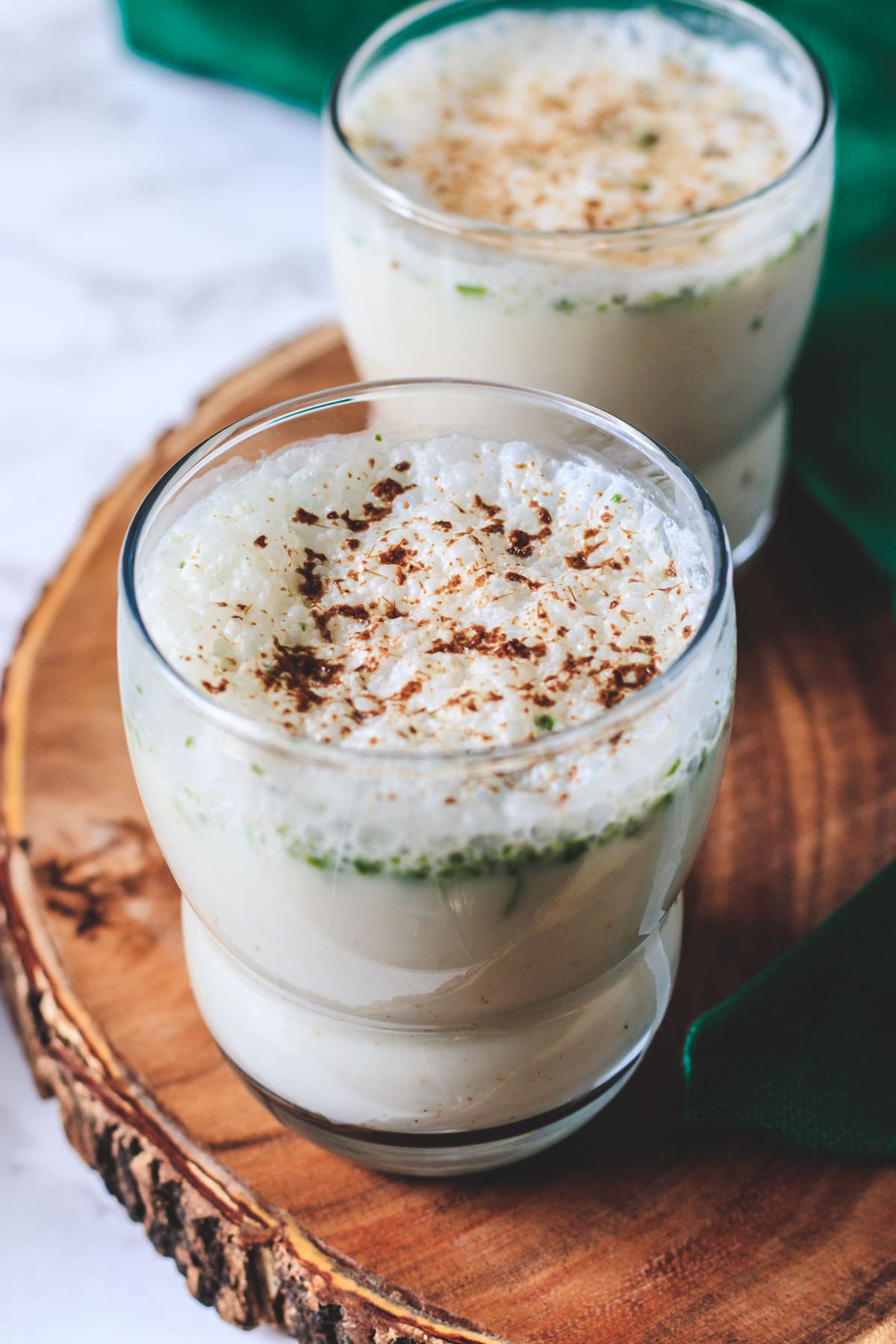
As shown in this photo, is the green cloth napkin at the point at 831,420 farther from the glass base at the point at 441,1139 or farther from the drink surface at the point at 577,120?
the drink surface at the point at 577,120

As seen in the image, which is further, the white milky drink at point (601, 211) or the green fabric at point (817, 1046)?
the white milky drink at point (601, 211)

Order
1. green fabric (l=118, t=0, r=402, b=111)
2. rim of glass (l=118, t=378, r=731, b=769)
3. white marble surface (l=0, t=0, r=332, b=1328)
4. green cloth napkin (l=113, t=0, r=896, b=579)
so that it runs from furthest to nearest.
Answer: green fabric (l=118, t=0, r=402, b=111)
white marble surface (l=0, t=0, r=332, b=1328)
green cloth napkin (l=113, t=0, r=896, b=579)
rim of glass (l=118, t=378, r=731, b=769)

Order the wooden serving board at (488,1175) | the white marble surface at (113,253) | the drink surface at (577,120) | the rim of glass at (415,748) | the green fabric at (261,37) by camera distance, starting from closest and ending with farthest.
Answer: the rim of glass at (415,748) < the wooden serving board at (488,1175) < the drink surface at (577,120) < the white marble surface at (113,253) < the green fabric at (261,37)

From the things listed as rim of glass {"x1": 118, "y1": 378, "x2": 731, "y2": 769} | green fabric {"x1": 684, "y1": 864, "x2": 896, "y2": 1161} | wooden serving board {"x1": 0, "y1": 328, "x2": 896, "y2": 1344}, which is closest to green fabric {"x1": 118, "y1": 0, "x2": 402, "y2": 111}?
wooden serving board {"x1": 0, "y1": 328, "x2": 896, "y2": 1344}

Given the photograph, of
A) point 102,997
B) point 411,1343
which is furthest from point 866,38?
point 411,1343

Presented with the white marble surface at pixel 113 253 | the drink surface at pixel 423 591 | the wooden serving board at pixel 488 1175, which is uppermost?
the drink surface at pixel 423 591

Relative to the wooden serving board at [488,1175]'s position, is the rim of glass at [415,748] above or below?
above

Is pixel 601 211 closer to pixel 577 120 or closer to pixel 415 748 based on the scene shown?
pixel 577 120

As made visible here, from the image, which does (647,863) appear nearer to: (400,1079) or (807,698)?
(400,1079)

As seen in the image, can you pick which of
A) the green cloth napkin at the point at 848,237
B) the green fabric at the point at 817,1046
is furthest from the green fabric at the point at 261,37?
the green fabric at the point at 817,1046

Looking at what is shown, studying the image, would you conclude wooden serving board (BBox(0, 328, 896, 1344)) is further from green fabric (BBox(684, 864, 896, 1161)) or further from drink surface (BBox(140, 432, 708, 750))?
drink surface (BBox(140, 432, 708, 750))
